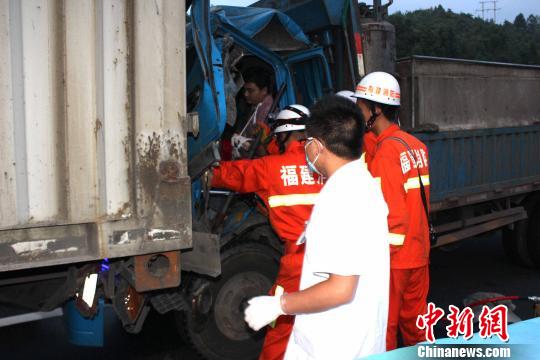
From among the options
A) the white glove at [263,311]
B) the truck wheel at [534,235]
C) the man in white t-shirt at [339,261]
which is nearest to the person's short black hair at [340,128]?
the man in white t-shirt at [339,261]

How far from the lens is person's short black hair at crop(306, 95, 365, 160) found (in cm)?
212

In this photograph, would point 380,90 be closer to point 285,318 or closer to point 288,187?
point 288,187

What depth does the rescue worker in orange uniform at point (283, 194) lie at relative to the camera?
121 inches

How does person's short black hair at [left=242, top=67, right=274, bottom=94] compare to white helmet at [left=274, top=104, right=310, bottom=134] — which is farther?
person's short black hair at [left=242, top=67, right=274, bottom=94]

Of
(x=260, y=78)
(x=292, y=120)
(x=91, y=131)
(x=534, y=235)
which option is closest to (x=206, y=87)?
(x=292, y=120)

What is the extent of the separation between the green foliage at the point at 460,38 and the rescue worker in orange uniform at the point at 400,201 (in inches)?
1197

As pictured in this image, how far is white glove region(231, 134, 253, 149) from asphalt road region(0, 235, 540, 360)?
4.47ft

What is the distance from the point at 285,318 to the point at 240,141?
1605 millimetres

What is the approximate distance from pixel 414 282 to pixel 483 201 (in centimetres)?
270

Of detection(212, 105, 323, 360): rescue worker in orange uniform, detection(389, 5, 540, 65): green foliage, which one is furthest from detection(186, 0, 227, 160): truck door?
detection(389, 5, 540, 65): green foliage

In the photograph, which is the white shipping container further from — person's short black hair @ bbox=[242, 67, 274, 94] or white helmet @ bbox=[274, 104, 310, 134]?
person's short black hair @ bbox=[242, 67, 274, 94]

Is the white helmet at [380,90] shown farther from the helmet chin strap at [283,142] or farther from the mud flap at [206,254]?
the mud flap at [206,254]

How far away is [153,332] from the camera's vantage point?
190 inches

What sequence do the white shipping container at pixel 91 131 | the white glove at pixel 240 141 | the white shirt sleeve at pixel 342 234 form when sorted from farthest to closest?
1. the white glove at pixel 240 141
2. the white shipping container at pixel 91 131
3. the white shirt sleeve at pixel 342 234
